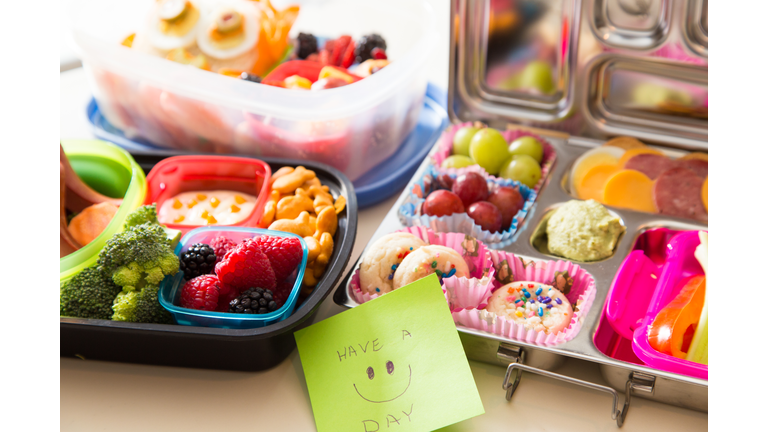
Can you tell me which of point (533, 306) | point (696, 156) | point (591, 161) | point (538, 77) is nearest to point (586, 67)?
point (538, 77)

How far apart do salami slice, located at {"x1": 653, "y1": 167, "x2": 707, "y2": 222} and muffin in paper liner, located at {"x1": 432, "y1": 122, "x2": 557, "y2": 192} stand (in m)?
0.26

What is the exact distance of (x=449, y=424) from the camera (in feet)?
2.97

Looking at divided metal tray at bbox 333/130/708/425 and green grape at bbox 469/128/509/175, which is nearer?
divided metal tray at bbox 333/130/708/425

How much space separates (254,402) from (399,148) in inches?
35.6

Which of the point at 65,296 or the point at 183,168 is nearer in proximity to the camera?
the point at 65,296

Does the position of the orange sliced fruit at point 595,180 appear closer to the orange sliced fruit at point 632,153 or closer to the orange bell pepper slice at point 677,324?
the orange sliced fruit at point 632,153

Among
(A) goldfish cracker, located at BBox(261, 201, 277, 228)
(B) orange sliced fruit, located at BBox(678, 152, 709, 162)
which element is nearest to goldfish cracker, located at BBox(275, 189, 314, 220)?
(A) goldfish cracker, located at BBox(261, 201, 277, 228)

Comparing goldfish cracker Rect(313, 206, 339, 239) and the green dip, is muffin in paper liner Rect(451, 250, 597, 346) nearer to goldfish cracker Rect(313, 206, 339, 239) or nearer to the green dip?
the green dip

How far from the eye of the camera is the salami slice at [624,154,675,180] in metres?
1.40

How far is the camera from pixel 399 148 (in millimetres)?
1725

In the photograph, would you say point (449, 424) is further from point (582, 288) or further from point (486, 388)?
point (582, 288)

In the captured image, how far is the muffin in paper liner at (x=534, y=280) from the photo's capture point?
3.32 ft

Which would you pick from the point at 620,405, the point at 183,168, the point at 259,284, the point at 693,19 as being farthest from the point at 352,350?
the point at 693,19

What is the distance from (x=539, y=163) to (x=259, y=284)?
81cm
